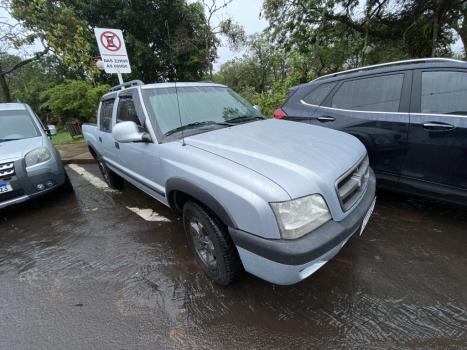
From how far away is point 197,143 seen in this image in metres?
2.34

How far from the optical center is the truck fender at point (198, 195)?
1842mm

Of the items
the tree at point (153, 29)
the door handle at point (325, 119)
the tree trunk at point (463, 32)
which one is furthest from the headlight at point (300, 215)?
the tree at point (153, 29)

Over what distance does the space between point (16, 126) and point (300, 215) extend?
509 cm

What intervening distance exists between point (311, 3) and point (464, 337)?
13.0m

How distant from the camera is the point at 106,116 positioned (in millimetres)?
4055

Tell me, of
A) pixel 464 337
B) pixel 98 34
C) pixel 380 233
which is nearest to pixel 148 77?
pixel 98 34

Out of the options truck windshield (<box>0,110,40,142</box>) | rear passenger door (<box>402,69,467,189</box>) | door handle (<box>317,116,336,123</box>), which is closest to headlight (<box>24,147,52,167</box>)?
truck windshield (<box>0,110,40,142</box>)

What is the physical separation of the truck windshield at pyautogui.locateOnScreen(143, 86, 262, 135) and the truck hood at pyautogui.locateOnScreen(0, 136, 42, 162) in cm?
233

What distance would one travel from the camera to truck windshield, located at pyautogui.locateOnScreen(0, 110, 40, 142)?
14.4 ft

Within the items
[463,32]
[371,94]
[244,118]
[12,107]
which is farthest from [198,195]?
[463,32]

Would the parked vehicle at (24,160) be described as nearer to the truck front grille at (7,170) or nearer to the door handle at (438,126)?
the truck front grille at (7,170)

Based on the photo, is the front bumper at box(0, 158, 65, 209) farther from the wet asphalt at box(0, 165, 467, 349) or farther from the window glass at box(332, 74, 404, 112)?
the window glass at box(332, 74, 404, 112)

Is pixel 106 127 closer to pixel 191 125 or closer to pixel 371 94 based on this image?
pixel 191 125

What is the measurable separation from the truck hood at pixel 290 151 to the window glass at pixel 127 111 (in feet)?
3.04
